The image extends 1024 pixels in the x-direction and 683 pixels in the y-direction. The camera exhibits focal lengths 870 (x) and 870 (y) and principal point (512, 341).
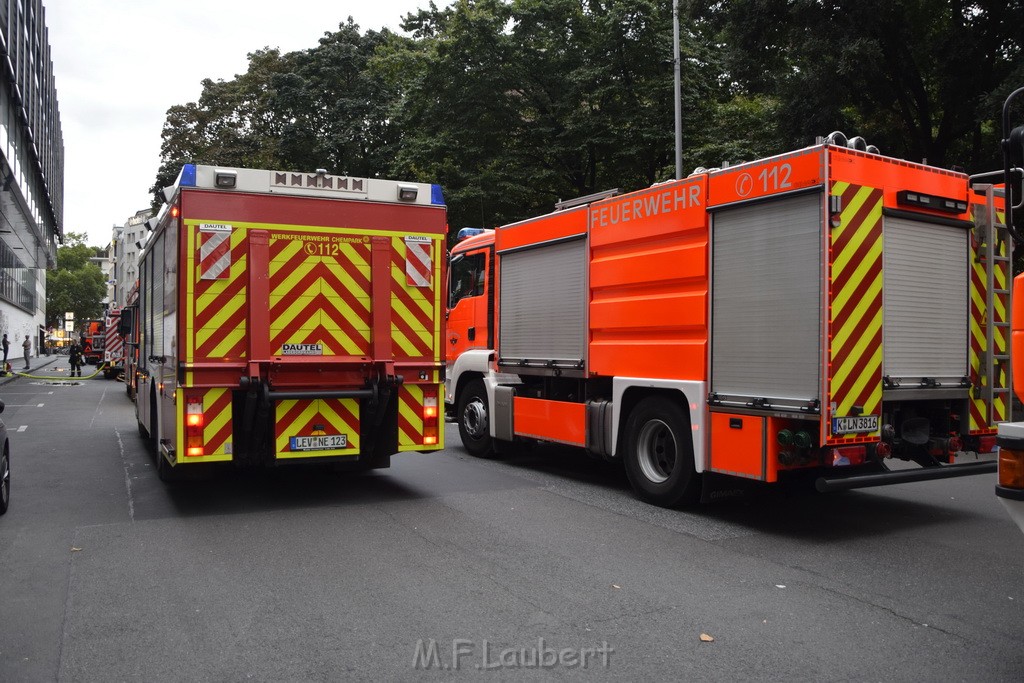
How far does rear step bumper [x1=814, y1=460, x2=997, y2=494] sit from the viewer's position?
6.66 m

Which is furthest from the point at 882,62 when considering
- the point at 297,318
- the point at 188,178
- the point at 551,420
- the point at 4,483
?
the point at 4,483

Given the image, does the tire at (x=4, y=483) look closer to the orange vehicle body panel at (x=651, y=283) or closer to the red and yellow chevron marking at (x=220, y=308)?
the red and yellow chevron marking at (x=220, y=308)

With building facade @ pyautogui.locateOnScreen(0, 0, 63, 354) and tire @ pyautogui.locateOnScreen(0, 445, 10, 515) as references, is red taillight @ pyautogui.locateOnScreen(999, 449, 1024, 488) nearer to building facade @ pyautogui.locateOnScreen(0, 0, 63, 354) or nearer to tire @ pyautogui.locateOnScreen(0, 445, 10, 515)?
tire @ pyautogui.locateOnScreen(0, 445, 10, 515)

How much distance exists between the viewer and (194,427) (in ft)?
25.0

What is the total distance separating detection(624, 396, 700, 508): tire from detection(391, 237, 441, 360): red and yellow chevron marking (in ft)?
6.97

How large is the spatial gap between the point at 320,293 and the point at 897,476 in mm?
5231

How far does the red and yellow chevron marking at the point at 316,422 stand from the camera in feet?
26.1

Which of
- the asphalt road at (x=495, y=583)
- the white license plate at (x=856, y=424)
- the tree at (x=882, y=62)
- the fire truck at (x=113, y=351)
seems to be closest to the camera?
the asphalt road at (x=495, y=583)

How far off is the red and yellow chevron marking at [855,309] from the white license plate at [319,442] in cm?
434

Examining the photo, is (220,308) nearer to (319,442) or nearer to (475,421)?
(319,442)

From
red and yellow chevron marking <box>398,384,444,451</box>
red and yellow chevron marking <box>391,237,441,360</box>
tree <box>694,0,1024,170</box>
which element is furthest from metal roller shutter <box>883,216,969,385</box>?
tree <box>694,0,1024,170</box>

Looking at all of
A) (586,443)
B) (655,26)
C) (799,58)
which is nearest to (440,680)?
(586,443)

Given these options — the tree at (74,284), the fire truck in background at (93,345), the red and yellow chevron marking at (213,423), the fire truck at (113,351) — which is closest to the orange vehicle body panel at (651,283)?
the red and yellow chevron marking at (213,423)

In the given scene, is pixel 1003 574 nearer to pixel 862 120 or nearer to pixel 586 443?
pixel 586 443
